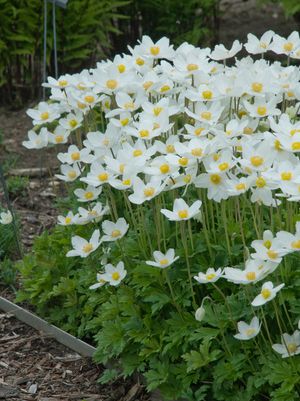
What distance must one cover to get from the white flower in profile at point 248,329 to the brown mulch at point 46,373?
699 millimetres

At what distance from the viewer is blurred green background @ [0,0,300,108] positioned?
21.6ft

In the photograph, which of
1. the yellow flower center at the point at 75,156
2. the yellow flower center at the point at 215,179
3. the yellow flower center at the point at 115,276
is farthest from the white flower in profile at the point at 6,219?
the yellow flower center at the point at 215,179

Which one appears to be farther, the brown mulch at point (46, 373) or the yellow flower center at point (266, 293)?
the brown mulch at point (46, 373)

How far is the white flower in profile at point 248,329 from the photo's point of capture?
9.41ft

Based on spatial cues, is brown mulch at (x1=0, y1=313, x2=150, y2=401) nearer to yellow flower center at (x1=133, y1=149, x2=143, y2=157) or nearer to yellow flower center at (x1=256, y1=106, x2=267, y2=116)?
yellow flower center at (x1=133, y1=149, x2=143, y2=157)

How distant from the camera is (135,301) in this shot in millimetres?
3430

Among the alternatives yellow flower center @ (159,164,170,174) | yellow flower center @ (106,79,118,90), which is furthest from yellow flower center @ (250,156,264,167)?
yellow flower center @ (106,79,118,90)

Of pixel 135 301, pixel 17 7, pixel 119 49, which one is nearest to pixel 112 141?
pixel 135 301

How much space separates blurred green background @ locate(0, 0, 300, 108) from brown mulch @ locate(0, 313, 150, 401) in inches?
122

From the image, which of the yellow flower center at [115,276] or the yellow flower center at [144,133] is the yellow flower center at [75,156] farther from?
the yellow flower center at [115,276]

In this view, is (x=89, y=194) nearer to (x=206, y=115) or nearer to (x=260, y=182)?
(x=206, y=115)

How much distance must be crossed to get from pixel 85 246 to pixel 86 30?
3.77 metres

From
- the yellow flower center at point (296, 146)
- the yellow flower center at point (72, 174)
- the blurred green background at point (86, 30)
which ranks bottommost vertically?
the blurred green background at point (86, 30)

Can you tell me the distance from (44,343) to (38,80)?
11.5 feet
